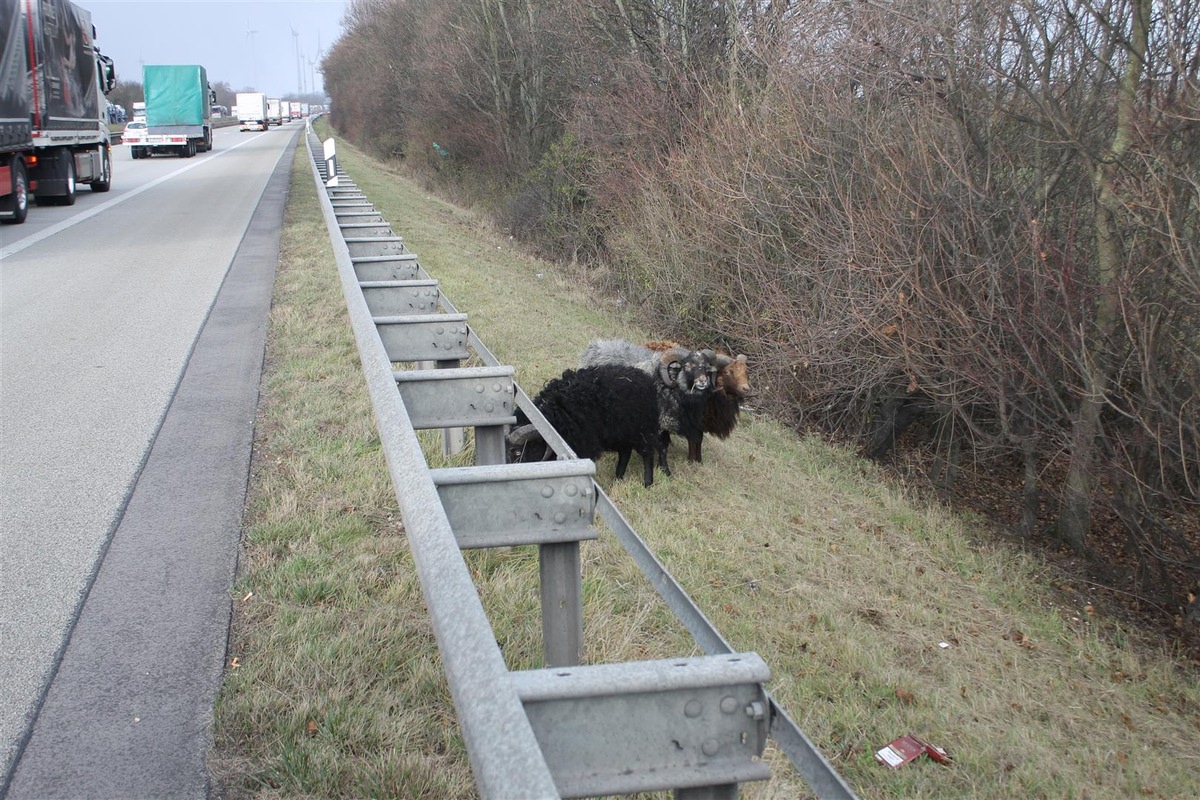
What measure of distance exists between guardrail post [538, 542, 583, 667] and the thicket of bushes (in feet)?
18.7

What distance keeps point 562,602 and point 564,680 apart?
1.44 m

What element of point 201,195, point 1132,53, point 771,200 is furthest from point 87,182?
point 1132,53

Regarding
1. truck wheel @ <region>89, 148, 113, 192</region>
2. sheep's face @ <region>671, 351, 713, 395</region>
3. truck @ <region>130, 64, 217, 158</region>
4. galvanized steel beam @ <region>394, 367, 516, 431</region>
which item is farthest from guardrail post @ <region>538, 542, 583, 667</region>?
truck @ <region>130, 64, 217, 158</region>

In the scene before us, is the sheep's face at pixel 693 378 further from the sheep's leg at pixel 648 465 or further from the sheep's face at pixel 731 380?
the sheep's leg at pixel 648 465

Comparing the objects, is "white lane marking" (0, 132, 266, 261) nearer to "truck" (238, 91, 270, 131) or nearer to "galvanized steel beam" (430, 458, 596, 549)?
"galvanized steel beam" (430, 458, 596, 549)

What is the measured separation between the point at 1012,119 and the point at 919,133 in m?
0.83

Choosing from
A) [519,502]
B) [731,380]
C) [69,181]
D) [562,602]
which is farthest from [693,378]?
→ [69,181]

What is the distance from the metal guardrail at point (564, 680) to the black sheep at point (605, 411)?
11.6 ft

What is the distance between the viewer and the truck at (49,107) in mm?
19266

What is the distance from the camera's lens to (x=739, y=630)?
5598 millimetres

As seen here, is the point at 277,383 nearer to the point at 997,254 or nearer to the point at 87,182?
the point at 997,254

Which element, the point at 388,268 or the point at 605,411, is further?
the point at 388,268

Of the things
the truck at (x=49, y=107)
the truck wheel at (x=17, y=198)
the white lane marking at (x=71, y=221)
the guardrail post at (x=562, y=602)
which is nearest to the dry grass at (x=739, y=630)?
the guardrail post at (x=562, y=602)

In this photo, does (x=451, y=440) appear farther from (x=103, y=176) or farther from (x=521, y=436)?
(x=103, y=176)
